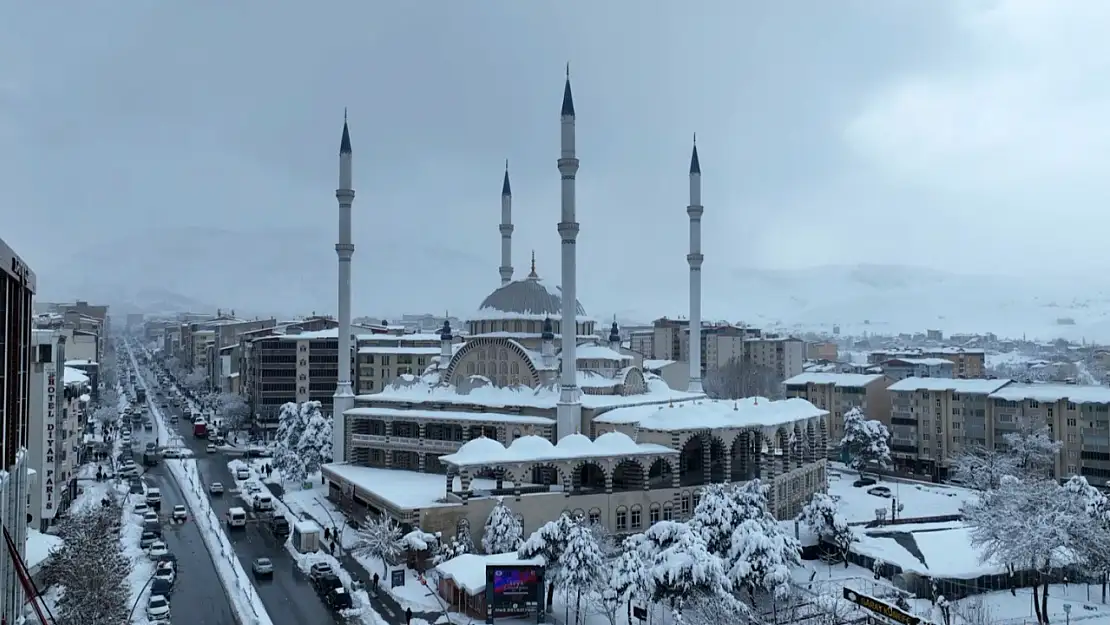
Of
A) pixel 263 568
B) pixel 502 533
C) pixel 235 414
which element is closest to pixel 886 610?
pixel 502 533

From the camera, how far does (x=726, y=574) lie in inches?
1162

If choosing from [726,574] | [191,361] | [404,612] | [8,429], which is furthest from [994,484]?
[191,361]

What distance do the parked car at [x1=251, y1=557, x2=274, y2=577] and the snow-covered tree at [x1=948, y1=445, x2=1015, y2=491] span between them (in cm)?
3798

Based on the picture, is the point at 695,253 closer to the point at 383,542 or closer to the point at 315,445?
the point at 315,445

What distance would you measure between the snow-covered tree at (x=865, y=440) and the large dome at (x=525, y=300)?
24706 millimetres

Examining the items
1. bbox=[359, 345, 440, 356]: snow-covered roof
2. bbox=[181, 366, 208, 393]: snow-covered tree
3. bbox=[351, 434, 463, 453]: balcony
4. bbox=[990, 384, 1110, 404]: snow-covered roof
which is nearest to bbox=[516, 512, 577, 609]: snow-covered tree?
bbox=[351, 434, 463, 453]: balcony

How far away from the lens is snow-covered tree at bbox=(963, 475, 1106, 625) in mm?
30984

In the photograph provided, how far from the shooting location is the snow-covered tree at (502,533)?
36.0 m

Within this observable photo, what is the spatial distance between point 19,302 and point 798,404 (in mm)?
40928

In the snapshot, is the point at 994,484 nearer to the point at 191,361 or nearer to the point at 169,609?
the point at 169,609

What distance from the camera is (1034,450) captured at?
188ft

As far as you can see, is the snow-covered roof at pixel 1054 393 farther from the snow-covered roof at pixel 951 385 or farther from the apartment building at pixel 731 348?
the apartment building at pixel 731 348

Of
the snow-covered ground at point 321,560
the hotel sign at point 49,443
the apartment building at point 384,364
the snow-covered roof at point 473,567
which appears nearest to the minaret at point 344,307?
the snow-covered ground at point 321,560

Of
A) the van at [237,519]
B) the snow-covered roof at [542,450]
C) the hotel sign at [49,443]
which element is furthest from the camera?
the van at [237,519]
